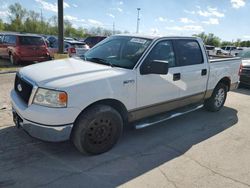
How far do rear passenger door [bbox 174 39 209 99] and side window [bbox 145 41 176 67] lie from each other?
0.15 meters

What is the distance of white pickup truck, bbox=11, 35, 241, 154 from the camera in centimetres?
324

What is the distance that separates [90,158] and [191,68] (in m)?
2.63

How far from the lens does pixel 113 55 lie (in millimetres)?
4383

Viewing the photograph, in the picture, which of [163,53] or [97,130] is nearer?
[97,130]

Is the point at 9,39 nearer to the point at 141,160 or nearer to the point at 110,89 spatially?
the point at 110,89

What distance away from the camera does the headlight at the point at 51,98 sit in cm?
315

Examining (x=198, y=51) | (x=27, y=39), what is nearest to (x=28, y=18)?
(x=27, y=39)

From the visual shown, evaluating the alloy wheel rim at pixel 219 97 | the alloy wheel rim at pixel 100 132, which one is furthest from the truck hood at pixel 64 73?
the alloy wheel rim at pixel 219 97

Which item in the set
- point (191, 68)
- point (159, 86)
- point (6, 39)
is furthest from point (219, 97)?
point (6, 39)

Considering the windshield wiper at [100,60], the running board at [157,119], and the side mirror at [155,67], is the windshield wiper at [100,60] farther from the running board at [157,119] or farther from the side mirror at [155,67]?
the running board at [157,119]

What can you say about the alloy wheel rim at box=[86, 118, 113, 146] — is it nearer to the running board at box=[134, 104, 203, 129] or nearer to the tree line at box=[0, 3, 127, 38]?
the running board at box=[134, 104, 203, 129]

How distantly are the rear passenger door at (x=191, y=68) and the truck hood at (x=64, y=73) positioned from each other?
1506 millimetres

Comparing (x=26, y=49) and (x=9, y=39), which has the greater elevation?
(x=9, y=39)

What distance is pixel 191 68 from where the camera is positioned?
4902 millimetres
